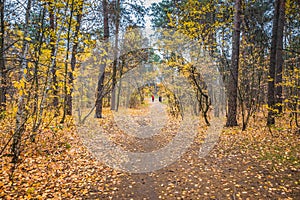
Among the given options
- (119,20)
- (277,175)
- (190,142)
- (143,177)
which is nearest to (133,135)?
(190,142)

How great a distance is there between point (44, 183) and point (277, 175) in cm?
525

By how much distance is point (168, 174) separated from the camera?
5.29 meters

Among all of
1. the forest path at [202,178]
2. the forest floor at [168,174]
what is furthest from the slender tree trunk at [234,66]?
the forest path at [202,178]

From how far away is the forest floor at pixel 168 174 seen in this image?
4281mm

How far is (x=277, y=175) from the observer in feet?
15.3

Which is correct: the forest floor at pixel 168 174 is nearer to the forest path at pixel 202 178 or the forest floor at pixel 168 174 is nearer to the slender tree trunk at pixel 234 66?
the forest path at pixel 202 178

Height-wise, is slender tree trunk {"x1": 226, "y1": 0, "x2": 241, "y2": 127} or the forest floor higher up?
slender tree trunk {"x1": 226, "y1": 0, "x2": 241, "y2": 127}

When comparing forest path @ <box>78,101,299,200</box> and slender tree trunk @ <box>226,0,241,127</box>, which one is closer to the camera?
forest path @ <box>78,101,299,200</box>

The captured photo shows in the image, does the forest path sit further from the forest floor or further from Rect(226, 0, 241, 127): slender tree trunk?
Rect(226, 0, 241, 127): slender tree trunk

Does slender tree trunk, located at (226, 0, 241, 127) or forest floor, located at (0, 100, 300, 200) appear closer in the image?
forest floor, located at (0, 100, 300, 200)

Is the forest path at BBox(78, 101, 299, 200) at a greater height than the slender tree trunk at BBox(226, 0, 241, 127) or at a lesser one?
lesser

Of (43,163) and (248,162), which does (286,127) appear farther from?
(43,163)

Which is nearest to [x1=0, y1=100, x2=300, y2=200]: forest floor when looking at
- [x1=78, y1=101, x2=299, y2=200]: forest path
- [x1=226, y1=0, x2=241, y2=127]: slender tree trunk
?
[x1=78, y1=101, x2=299, y2=200]: forest path

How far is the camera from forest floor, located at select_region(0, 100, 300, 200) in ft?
14.0
